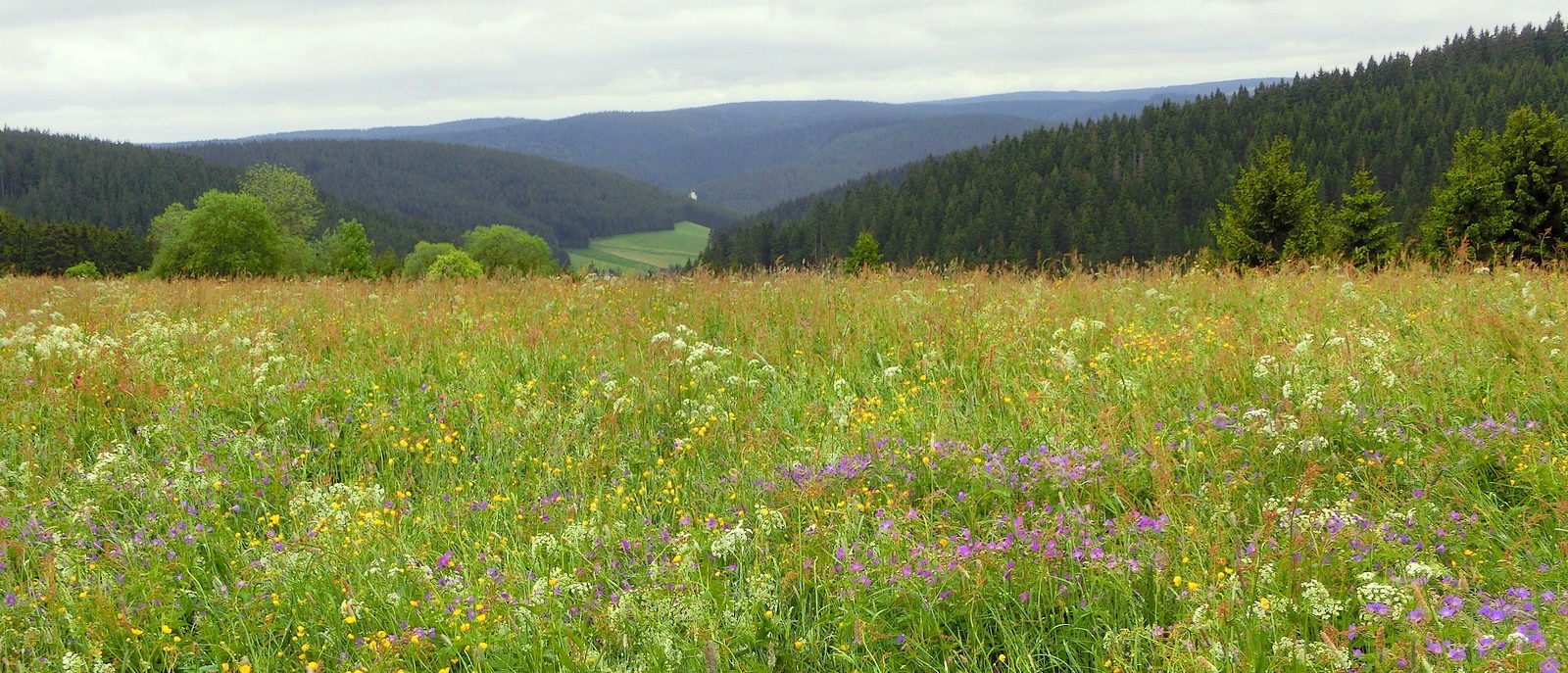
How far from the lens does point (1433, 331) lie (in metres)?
6.04

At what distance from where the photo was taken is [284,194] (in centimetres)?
7362

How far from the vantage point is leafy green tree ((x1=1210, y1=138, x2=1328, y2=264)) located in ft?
126

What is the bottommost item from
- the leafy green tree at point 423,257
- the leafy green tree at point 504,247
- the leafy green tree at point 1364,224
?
the leafy green tree at point 423,257

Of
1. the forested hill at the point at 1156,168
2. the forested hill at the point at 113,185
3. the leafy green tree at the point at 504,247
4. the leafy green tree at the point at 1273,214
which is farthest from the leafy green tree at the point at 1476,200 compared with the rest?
the forested hill at the point at 113,185

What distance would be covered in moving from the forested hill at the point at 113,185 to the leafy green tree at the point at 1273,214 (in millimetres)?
→ 150648

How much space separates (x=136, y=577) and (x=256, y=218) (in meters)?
57.3

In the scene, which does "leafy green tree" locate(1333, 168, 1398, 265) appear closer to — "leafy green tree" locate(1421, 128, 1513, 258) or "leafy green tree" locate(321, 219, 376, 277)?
"leafy green tree" locate(1421, 128, 1513, 258)

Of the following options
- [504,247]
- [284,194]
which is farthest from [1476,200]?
[504,247]

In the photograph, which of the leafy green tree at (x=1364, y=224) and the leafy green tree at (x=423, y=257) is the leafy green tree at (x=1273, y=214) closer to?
the leafy green tree at (x=1364, y=224)

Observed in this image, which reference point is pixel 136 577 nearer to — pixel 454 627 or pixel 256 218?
pixel 454 627

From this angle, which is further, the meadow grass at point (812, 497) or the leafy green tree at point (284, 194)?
the leafy green tree at point (284, 194)

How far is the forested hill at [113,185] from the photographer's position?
15225cm

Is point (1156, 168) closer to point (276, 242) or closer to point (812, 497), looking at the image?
point (276, 242)

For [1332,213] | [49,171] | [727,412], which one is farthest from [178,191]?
[727,412]
